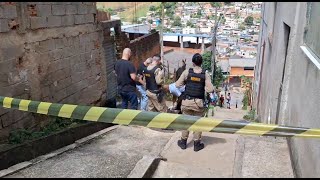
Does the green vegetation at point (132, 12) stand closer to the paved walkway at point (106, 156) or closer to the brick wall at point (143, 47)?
→ the brick wall at point (143, 47)

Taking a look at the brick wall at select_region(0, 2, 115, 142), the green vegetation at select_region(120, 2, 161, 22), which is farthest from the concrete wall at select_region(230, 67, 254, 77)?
the brick wall at select_region(0, 2, 115, 142)

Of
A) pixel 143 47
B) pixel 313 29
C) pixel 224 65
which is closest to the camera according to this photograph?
pixel 313 29

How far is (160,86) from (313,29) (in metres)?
2.90

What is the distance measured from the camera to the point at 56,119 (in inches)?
241

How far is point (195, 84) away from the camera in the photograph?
15.9 feet

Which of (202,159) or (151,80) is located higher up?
(151,80)

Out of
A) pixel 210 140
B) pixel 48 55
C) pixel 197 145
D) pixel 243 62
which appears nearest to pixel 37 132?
pixel 48 55

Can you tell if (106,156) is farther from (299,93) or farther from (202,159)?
(299,93)

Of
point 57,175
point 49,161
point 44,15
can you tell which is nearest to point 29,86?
point 44,15

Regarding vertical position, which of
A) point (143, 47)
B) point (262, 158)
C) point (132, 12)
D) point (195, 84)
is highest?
point (132, 12)

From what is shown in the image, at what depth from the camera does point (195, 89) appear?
4.88 meters

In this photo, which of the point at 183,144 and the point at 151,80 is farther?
the point at 151,80

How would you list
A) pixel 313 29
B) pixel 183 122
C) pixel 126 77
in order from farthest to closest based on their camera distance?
pixel 126 77 → pixel 313 29 → pixel 183 122

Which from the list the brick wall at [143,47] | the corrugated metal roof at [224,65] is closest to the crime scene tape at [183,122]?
the brick wall at [143,47]
